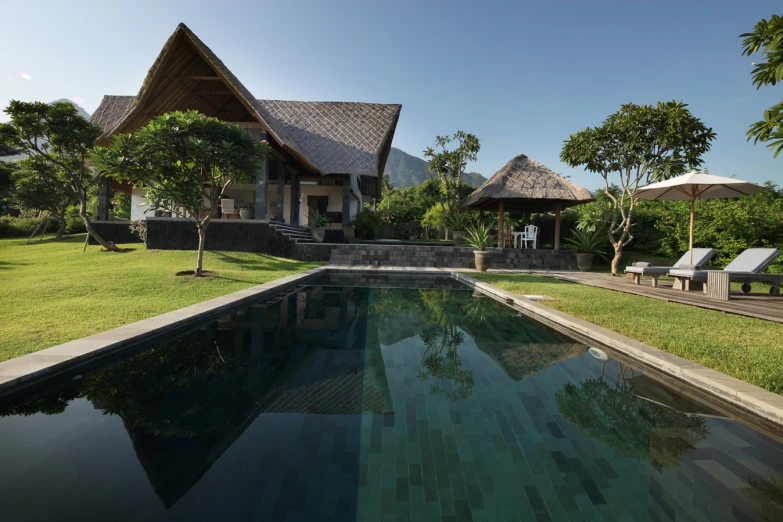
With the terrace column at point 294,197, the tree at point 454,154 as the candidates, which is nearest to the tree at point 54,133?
the terrace column at point 294,197

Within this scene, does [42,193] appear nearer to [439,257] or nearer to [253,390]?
[439,257]

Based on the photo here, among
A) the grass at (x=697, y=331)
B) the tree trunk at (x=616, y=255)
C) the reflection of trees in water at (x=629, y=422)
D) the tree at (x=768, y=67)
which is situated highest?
the tree at (x=768, y=67)

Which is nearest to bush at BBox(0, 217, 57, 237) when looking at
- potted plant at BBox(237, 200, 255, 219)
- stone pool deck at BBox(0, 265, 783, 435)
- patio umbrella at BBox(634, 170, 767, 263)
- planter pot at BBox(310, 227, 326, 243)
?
potted plant at BBox(237, 200, 255, 219)

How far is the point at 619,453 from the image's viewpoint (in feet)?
6.84

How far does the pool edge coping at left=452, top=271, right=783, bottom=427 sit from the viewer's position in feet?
7.68

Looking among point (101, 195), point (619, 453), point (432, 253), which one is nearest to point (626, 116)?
point (432, 253)

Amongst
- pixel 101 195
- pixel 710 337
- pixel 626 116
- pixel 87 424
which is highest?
pixel 626 116

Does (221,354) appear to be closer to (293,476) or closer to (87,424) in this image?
(87,424)

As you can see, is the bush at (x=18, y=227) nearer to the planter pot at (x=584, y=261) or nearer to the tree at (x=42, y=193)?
the tree at (x=42, y=193)

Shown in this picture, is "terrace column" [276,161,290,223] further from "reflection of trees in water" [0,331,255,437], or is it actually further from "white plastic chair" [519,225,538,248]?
"reflection of trees in water" [0,331,255,437]

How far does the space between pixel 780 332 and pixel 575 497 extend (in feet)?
14.4

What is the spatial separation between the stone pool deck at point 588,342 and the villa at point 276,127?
9238mm

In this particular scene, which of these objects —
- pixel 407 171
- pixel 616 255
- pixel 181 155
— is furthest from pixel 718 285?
pixel 407 171

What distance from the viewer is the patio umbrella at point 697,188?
26.6 ft
